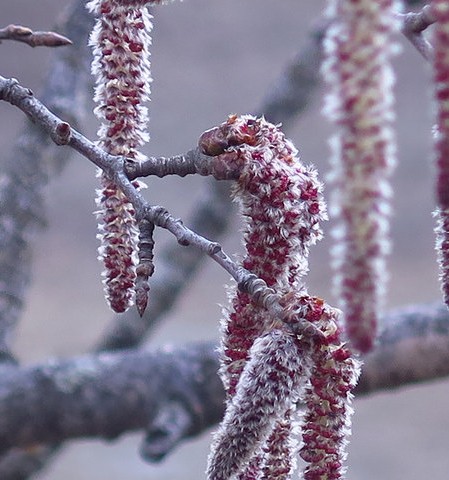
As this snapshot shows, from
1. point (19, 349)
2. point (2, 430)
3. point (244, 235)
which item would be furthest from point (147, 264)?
point (19, 349)

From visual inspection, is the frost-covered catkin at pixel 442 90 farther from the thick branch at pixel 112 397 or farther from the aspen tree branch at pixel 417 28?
the thick branch at pixel 112 397

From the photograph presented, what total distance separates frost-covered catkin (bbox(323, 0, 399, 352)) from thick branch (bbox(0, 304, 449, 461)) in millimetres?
833

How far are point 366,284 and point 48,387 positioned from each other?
0.89m

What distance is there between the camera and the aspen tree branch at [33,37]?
0.49 meters

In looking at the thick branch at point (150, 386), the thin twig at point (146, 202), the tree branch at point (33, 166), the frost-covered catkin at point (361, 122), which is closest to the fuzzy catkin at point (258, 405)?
the thin twig at point (146, 202)

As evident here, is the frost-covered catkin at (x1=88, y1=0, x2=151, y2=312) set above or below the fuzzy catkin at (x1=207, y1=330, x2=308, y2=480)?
above

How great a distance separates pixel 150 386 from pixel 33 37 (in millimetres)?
717

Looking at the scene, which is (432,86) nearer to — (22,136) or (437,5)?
(437,5)

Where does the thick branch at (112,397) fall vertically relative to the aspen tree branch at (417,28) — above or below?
above

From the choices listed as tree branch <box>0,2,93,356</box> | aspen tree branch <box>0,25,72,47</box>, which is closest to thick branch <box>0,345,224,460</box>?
tree branch <box>0,2,93,356</box>

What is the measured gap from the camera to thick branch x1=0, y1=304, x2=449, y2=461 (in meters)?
1.09

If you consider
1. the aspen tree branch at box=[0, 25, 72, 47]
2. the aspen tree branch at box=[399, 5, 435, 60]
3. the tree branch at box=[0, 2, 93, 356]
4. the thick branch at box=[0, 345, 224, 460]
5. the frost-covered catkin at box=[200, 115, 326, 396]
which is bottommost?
the frost-covered catkin at box=[200, 115, 326, 396]

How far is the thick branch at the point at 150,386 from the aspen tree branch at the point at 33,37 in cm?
63

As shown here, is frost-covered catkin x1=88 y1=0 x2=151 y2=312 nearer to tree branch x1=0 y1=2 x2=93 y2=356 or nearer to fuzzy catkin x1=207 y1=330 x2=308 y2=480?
fuzzy catkin x1=207 y1=330 x2=308 y2=480
